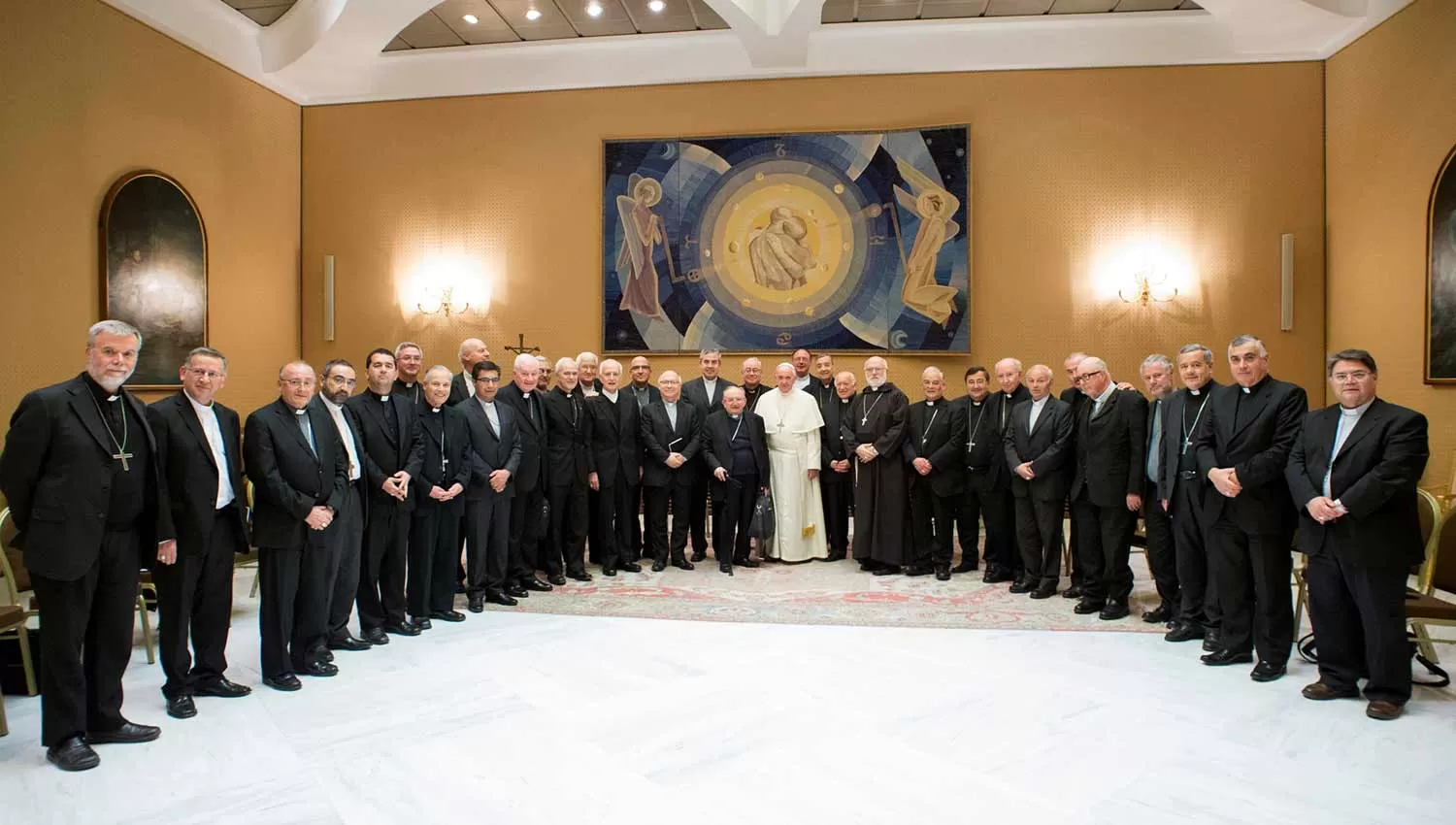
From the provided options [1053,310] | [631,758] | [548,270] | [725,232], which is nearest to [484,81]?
[548,270]

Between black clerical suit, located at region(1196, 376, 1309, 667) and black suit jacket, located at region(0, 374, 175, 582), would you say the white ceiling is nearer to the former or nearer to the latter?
black clerical suit, located at region(1196, 376, 1309, 667)

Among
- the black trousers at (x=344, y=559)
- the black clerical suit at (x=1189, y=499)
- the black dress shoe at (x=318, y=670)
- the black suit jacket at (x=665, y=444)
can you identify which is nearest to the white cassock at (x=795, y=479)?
the black suit jacket at (x=665, y=444)

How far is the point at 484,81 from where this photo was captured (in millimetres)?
10305

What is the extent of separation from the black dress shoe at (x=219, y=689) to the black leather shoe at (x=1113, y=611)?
5.24m

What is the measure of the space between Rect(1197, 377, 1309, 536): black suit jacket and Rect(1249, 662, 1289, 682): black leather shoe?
70 cm

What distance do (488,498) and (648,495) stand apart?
186 cm

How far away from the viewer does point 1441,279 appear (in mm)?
7523

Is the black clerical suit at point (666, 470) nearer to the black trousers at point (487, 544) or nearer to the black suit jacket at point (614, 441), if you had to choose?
the black suit jacket at point (614, 441)

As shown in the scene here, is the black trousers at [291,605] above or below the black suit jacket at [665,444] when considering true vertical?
below

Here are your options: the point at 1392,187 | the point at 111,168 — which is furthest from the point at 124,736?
the point at 1392,187

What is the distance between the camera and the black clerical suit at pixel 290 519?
4.43 metres

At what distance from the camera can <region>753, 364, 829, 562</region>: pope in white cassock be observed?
8.00m

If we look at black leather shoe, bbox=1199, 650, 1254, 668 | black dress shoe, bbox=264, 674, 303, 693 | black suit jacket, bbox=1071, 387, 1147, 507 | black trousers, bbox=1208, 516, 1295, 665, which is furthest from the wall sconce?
black dress shoe, bbox=264, 674, 303, 693

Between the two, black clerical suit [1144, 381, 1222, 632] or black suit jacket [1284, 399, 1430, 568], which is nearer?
black suit jacket [1284, 399, 1430, 568]
